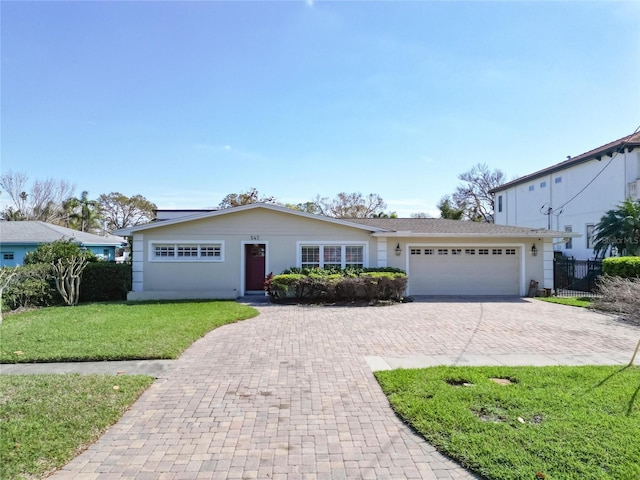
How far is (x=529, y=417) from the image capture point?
400 cm

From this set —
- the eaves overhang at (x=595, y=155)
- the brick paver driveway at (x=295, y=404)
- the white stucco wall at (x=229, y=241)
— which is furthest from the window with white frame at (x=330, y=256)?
the eaves overhang at (x=595, y=155)

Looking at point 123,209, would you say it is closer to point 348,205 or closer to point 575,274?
point 348,205

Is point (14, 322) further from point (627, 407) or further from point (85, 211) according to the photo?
Result: point (85, 211)

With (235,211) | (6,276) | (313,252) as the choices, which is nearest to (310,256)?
(313,252)

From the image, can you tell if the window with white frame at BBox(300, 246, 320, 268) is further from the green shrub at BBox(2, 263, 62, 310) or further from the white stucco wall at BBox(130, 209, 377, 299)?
the green shrub at BBox(2, 263, 62, 310)

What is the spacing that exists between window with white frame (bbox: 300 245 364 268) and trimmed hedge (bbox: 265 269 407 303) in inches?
60.9

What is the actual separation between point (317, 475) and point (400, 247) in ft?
41.4

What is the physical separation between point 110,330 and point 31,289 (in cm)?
618

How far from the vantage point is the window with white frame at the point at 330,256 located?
15.0m

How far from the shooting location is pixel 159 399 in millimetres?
4680

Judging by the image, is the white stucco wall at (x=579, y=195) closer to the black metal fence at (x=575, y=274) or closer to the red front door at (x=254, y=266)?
the black metal fence at (x=575, y=274)

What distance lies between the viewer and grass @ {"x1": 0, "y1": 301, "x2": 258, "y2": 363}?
6.45 metres

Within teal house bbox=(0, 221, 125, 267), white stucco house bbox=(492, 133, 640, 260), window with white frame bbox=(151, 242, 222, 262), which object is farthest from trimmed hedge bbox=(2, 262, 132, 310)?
white stucco house bbox=(492, 133, 640, 260)

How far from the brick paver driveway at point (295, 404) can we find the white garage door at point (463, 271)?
18.6 feet
